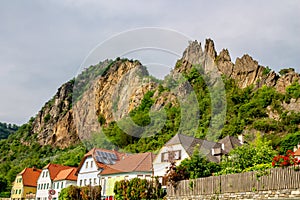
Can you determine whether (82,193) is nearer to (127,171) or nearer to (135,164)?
(127,171)

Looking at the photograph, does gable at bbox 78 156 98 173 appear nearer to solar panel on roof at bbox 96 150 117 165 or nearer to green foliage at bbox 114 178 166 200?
solar panel on roof at bbox 96 150 117 165

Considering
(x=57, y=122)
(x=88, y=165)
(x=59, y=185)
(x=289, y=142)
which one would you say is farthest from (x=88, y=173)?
(x=57, y=122)

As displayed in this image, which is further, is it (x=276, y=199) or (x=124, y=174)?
(x=124, y=174)

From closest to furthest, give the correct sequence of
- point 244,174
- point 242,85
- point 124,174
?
point 244,174, point 124,174, point 242,85

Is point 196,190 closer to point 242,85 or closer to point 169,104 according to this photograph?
point 169,104

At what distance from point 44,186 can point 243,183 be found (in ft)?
152

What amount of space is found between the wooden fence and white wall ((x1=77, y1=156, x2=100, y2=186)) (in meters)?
23.2

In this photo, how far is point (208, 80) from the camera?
88062mm

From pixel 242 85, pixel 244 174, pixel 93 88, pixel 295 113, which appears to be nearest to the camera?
pixel 244 174

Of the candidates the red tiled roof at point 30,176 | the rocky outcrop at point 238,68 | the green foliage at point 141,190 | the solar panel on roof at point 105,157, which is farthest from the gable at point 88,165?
the rocky outcrop at point 238,68

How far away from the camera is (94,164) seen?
4659cm

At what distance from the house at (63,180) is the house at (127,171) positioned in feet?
37.8

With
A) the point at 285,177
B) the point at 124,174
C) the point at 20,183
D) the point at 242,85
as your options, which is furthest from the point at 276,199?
the point at 242,85

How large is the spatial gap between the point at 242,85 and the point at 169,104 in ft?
61.9
